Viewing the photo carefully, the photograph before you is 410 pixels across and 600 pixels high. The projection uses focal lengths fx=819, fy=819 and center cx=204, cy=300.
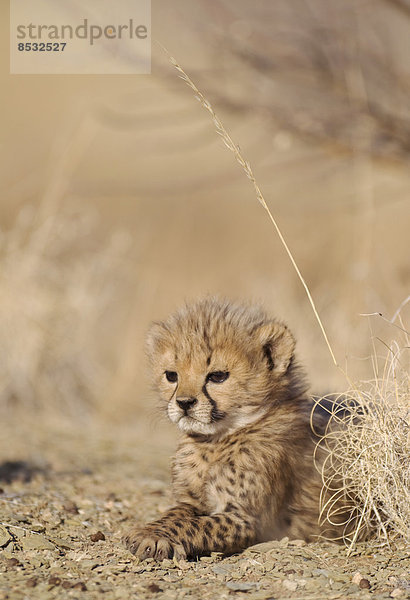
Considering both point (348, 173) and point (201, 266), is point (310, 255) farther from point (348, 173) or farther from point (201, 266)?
point (348, 173)

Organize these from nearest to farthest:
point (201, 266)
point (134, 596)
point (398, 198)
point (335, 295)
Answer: point (134, 596), point (398, 198), point (335, 295), point (201, 266)

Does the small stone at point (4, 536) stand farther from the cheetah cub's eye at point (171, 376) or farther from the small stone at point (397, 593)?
the small stone at point (397, 593)

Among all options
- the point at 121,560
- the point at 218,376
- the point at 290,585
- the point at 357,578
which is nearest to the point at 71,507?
the point at 121,560

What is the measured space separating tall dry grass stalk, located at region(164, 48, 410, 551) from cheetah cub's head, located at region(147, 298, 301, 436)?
0.99 ft

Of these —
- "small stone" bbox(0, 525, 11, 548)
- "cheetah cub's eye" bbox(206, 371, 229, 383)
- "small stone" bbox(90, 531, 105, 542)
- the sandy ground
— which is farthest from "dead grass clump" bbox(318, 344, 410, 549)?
"small stone" bbox(0, 525, 11, 548)

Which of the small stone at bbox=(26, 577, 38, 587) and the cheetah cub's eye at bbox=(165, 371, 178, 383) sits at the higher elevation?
the cheetah cub's eye at bbox=(165, 371, 178, 383)

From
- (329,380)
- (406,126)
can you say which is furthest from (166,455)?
(406,126)

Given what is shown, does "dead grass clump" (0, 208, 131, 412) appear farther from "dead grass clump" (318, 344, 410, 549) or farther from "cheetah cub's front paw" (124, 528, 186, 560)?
"cheetah cub's front paw" (124, 528, 186, 560)

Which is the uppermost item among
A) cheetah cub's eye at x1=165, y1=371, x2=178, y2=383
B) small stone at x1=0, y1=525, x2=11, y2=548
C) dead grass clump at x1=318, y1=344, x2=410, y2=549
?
cheetah cub's eye at x1=165, y1=371, x2=178, y2=383

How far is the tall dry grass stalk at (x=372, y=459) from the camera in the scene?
10.5 feet

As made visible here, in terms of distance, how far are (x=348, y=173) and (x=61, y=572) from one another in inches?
207

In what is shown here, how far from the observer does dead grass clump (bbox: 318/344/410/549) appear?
126 inches

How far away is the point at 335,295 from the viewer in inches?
345

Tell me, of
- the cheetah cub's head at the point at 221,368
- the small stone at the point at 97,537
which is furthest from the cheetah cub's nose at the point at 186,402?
the small stone at the point at 97,537
